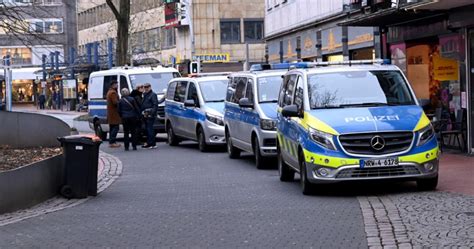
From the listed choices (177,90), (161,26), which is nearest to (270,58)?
(177,90)

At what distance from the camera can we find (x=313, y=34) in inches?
1378

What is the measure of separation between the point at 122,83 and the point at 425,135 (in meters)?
17.4

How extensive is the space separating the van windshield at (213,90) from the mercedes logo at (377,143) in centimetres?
1130

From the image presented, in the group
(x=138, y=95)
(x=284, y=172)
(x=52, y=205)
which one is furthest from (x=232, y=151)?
(x=52, y=205)

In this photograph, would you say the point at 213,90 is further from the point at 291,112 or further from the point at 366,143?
the point at 366,143

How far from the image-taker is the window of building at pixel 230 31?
7138 cm

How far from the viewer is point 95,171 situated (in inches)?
541

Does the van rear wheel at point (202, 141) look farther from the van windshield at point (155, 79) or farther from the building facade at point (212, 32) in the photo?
the building facade at point (212, 32)

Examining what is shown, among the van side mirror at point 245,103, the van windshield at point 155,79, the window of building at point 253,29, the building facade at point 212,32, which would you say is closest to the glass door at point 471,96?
the van side mirror at point 245,103

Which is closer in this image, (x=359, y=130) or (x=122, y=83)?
(x=359, y=130)

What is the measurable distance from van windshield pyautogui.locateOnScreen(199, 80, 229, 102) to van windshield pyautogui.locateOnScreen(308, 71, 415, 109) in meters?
9.49

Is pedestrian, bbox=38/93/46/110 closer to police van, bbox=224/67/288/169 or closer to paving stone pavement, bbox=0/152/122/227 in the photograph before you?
police van, bbox=224/67/288/169

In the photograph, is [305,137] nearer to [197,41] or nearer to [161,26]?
[197,41]

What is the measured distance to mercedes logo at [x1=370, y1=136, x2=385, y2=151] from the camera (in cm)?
1245
